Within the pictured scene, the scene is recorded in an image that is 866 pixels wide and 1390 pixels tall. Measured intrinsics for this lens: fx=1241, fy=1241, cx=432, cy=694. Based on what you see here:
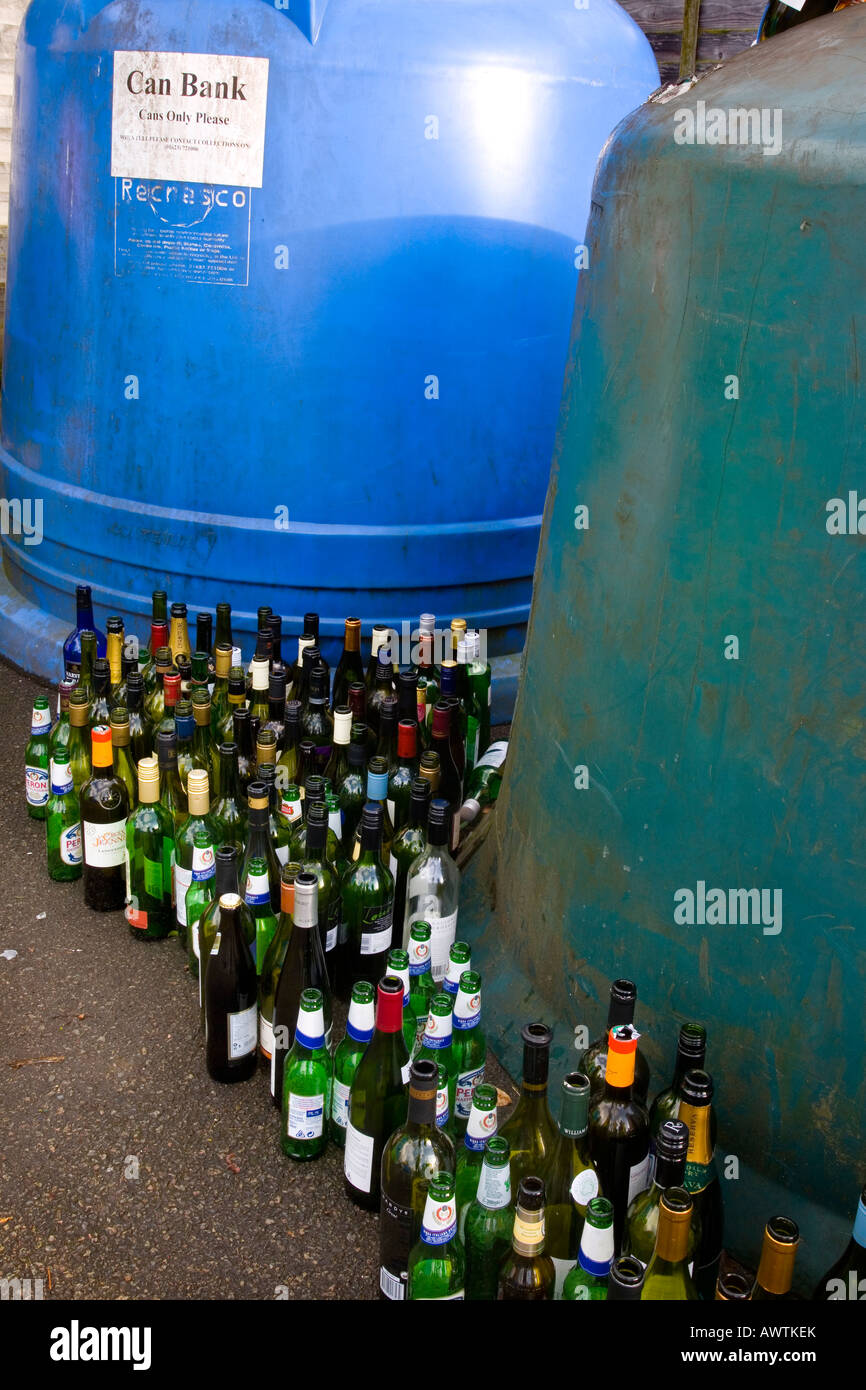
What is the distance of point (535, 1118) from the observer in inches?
101

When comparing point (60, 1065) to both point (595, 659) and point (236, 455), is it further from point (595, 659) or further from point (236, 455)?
point (236, 455)

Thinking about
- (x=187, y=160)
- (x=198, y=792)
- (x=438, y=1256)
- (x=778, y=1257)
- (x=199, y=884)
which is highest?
(x=187, y=160)

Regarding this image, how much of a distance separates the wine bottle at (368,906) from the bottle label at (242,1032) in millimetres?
323

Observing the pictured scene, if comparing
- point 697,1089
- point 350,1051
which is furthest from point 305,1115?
point 697,1089

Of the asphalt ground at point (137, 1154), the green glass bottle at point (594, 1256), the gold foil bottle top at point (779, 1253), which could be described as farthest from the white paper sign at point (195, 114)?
the gold foil bottle top at point (779, 1253)

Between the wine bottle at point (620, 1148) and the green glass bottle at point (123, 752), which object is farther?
the green glass bottle at point (123, 752)

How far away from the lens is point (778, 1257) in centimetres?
212

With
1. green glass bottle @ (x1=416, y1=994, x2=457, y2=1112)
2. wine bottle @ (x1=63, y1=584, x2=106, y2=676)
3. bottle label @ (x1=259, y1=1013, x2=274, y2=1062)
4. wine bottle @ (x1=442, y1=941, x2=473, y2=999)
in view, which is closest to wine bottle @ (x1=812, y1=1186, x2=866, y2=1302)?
green glass bottle @ (x1=416, y1=994, x2=457, y2=1112)

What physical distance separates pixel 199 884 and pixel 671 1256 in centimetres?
170

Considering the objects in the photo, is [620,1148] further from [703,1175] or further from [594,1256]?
[594,1256]

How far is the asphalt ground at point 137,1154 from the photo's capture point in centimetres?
261

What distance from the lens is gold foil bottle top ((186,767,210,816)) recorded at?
11.0 feet

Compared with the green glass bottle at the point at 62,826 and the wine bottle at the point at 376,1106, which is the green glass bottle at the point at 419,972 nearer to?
the wine bottle at the point at 376,1106
